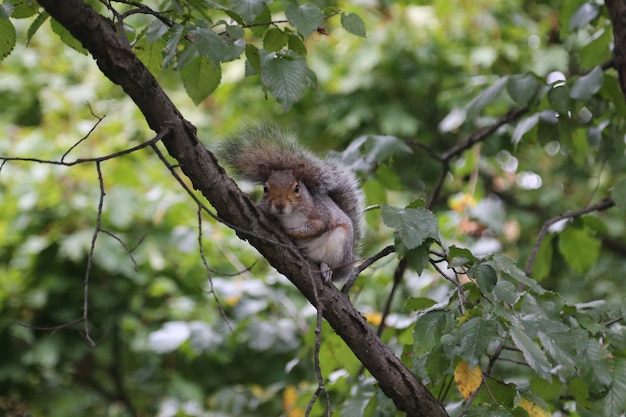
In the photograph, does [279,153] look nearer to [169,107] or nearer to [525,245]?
[169,107]

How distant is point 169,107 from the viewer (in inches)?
39.6

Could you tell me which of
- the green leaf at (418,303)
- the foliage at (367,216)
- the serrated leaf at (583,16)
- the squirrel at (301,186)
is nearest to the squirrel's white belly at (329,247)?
the squirrel at (301,186)

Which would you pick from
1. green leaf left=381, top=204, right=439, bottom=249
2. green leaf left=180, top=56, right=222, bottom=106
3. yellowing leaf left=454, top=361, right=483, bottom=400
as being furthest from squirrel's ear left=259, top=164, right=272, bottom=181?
yellowing leaf left=454, top=361, right=483, bottom=400

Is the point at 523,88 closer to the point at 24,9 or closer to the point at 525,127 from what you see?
the point at 525,127

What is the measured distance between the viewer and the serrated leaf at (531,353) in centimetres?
108

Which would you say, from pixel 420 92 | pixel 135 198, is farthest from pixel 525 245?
pixel 135 198

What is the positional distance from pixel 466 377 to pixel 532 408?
12cm

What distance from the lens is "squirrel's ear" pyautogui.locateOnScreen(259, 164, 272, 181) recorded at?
1697 millimetres

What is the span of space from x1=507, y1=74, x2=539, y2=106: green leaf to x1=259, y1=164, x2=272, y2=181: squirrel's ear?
56 centimetres

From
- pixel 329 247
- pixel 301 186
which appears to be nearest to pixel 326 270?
pixel 329 247

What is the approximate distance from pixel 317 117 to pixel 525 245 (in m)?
1.28

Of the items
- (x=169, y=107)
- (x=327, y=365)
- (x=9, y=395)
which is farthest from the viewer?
(x=9, y=395)

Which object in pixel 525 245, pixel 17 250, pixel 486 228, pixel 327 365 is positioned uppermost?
pixel 17 250

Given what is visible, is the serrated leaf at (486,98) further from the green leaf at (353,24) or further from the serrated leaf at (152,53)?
the serrated leaf at (152,53)
